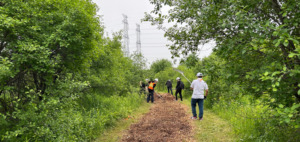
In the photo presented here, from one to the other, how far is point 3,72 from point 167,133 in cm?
446

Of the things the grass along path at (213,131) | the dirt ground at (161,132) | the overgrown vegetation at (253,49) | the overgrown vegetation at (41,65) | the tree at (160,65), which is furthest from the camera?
the tree at (160,65)

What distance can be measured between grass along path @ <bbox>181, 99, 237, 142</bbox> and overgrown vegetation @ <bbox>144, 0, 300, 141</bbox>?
434mm

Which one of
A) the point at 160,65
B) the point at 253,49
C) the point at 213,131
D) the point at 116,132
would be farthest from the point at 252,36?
the point at 160,65

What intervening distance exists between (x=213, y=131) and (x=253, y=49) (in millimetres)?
3462

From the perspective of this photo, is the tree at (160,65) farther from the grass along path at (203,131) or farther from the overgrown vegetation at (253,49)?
the overgrown vegetation at (253,49)

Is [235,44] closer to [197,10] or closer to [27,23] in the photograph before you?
[197,10]

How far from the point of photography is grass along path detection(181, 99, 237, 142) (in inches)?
203

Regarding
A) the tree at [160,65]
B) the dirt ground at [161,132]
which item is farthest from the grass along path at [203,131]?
the tree at [160,65]

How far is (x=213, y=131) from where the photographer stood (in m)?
5.82

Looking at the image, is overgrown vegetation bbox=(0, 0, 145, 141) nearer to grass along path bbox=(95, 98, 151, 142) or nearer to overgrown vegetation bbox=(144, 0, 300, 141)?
grass along path bbox=(95, 98, 151, 142)

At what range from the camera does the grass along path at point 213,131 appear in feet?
16.9

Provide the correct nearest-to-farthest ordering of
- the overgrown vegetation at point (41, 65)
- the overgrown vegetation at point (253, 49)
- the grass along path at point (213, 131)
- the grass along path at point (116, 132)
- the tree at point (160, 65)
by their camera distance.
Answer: the overgrown vegetation at point (253, 49) → the overgrown vegetation at point (41, 65) → the grass along path at point (213, 131) → the grass along path at point (116, 132) → the tree at point (160, 65)

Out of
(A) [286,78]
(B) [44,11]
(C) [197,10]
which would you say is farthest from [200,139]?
(B) [44,11]

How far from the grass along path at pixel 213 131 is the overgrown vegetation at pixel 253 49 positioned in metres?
0.43
